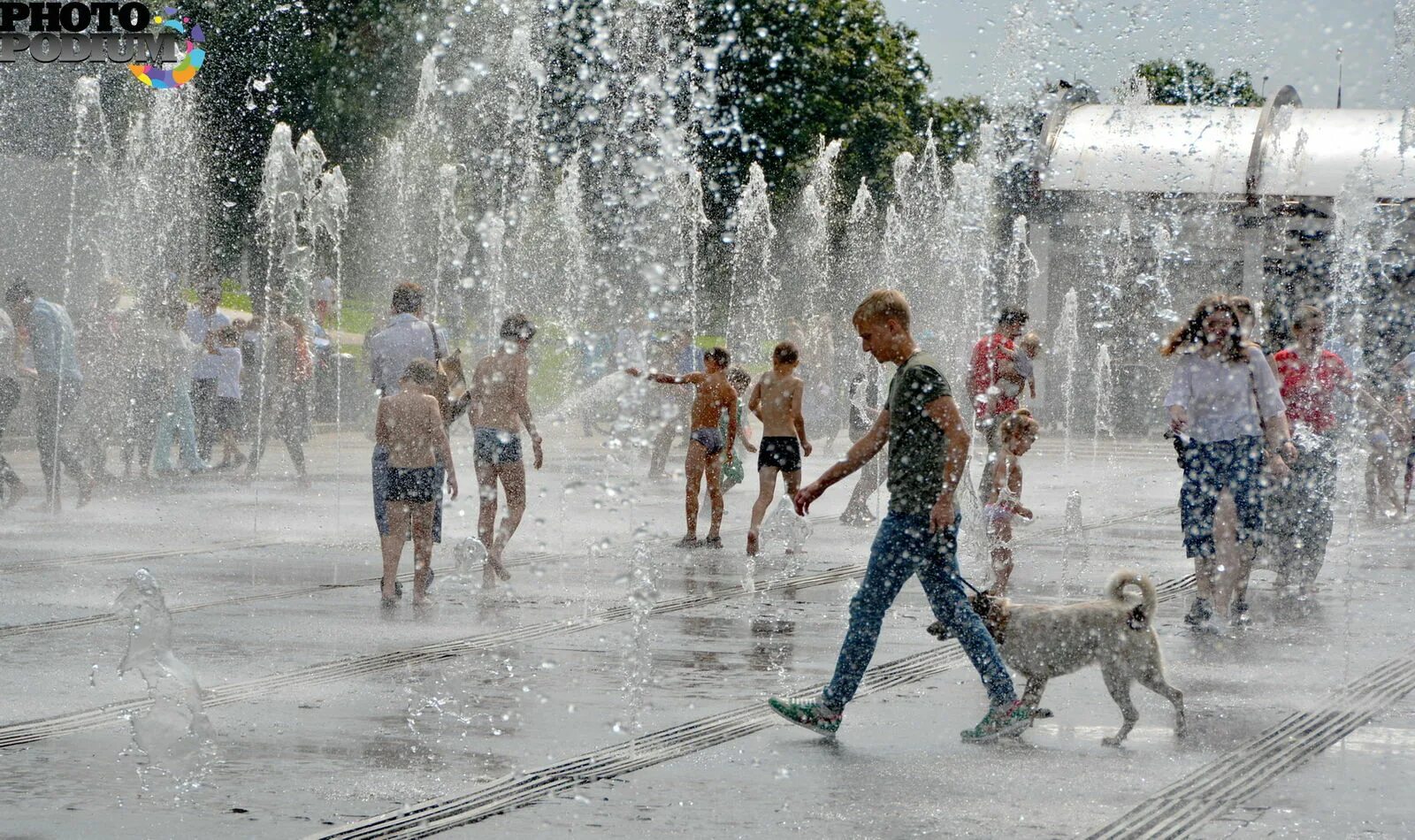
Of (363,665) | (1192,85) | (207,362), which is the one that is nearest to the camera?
(363,665)

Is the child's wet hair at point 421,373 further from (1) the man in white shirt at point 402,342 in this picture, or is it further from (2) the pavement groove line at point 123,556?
(2) the pavement groove line at point 123,556

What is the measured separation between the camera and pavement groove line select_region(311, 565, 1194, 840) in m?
5.21

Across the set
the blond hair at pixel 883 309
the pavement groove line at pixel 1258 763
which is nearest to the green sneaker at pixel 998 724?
the pavement groove line at pixel 1258 763

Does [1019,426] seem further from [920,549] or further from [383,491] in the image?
[920,549]

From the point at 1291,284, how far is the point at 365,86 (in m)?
16.3

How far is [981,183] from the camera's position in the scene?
3616cm

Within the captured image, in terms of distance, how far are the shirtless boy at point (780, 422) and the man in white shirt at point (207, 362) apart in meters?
7.55

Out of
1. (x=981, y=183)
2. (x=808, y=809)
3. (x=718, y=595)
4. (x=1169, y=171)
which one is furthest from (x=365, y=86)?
(x=808, y=809)

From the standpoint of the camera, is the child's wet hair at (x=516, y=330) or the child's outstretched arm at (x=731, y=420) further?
the child's outstretched arm at (x=731, y=420)

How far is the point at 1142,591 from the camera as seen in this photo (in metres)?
6.45

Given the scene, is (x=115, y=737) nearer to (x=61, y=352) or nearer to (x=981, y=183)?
(x=61, y=352)

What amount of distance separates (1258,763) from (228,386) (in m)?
13.8

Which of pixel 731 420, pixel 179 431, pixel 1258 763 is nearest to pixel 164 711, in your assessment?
pixel 1258 763

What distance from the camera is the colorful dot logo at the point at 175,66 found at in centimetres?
3008
